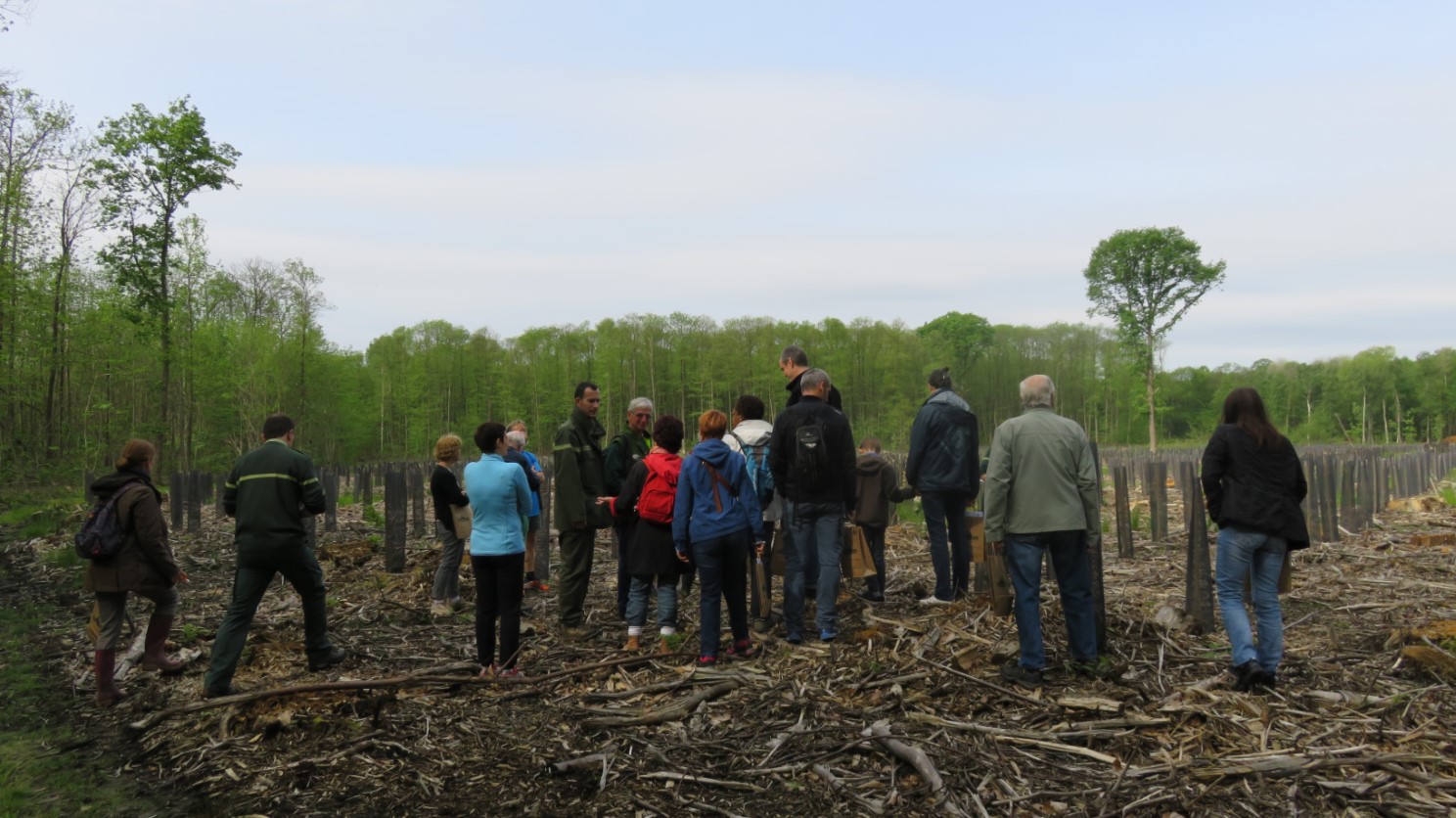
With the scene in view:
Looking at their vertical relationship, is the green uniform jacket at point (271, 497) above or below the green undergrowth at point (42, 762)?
above

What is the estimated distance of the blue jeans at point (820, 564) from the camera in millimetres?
5723

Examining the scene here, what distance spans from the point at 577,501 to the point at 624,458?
54 centimetres

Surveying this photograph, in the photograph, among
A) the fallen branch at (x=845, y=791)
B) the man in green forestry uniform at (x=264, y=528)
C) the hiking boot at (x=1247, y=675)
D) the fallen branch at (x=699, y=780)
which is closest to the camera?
the fallen branch at (x=845, y=791)

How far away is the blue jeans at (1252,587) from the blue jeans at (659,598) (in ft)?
11.2

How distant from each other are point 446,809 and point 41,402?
85.7 feet

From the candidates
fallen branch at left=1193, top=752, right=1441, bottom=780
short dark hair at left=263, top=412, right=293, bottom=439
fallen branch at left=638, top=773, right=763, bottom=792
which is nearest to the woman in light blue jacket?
short dark hair at left=263, top=412, right=293, bottom=439

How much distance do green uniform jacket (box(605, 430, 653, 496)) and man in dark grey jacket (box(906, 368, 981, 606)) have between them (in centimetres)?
221

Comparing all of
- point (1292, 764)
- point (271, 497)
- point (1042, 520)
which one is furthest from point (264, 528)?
point (1292, 764)

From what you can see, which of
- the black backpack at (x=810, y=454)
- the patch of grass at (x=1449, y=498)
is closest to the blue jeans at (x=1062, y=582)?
the black backpack at (x=810, y=454)

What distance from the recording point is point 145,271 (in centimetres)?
2184

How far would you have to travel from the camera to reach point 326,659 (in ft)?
19.2

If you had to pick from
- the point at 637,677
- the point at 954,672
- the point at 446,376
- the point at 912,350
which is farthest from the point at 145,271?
the point at 912,350

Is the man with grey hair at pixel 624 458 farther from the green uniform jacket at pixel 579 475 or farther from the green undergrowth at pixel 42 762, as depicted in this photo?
the green undergrowth at pixel 42 762

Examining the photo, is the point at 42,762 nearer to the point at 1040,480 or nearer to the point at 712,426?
the point at 712,426
